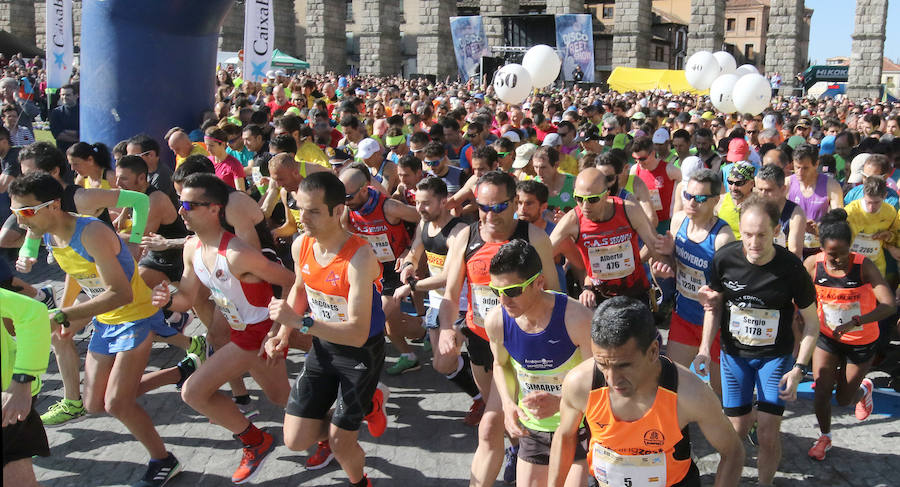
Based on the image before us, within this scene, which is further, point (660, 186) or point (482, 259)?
point (660, 186)

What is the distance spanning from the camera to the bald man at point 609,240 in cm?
503

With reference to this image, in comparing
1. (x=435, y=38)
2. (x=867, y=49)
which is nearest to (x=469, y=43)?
(x=435, y=38)

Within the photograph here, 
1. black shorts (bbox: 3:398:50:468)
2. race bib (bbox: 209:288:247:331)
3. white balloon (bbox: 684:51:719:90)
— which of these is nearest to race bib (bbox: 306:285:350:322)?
race bib (bbox: 209:288:247:331)

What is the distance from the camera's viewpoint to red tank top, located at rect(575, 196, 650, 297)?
5035 mm

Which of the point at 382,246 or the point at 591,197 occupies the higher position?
the point at 591,197

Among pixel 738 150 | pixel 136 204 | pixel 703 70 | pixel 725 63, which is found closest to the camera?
pixel 136 204

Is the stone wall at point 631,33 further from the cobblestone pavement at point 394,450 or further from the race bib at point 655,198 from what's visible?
the cobblestone pavement at point 394,450

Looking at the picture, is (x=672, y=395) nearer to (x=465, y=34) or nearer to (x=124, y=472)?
(x=124, y=472)

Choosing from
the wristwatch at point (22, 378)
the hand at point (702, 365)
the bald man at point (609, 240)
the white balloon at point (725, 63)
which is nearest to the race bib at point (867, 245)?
the bald man at point (609, 240)

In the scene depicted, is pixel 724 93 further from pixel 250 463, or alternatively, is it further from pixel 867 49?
pixel 867 49

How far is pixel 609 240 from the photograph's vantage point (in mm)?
5027

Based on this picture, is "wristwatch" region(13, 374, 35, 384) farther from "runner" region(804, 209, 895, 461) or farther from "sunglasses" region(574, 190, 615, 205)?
"runner" region(804, 209, 895, 461)

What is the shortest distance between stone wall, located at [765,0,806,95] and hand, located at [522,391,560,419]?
30903mm

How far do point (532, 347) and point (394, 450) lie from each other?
183 centimetres
